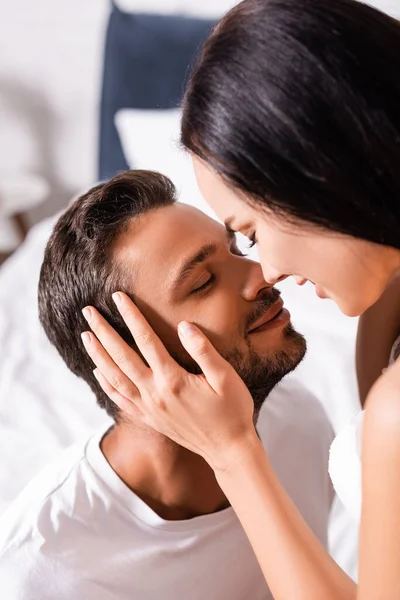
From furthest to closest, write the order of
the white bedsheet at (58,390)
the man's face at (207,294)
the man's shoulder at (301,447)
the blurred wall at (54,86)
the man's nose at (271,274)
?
1. the blurred wall at (54,86)
2. the white bedsheet at (58,390)
3. the man's shoulder at (301,447)
4. the man's face at (207,294)
5. the man's nose at (271,274)

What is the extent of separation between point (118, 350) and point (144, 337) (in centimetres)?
4

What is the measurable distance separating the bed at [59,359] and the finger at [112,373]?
34 cm

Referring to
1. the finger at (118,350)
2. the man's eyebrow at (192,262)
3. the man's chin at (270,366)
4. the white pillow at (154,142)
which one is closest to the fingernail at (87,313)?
the finger at (118,350)

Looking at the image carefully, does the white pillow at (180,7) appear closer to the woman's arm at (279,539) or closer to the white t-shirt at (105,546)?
the white t-shirt at (105,546)

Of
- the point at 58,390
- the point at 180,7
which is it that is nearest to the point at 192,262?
the point at 58,390

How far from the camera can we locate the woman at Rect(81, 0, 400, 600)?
60cm

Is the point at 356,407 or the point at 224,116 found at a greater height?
the point at 224,116

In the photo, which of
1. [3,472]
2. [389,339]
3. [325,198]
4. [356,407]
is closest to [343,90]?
[325,198]

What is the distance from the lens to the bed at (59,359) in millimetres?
1479

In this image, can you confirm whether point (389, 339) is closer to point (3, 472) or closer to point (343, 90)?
point (343, 90)

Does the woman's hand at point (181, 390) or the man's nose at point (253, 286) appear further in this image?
the man's nose at point (253, 286)

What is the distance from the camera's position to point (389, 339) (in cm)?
109

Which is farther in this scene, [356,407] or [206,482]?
[356,407]

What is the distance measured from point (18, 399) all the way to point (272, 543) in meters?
0.94
